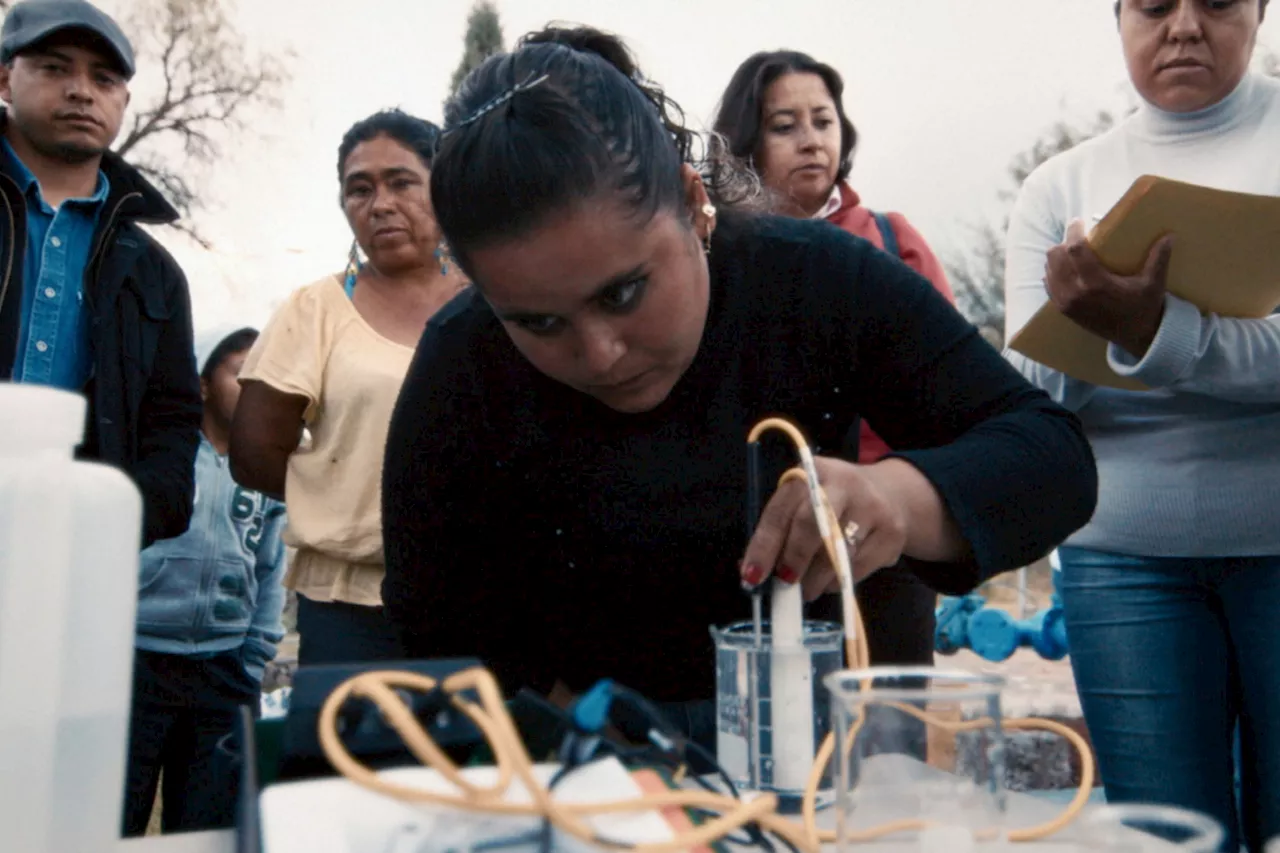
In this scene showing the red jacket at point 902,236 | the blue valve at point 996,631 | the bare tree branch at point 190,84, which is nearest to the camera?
the red jacket at point 902,236

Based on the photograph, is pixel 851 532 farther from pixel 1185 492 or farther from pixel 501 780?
pixel 1185 492

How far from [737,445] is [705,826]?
1.92 feet

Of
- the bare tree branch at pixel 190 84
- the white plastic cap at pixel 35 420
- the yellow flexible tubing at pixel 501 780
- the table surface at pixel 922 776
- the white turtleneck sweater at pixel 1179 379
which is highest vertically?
the bare tree branch at pixel 190 84

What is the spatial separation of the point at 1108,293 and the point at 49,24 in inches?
62.9

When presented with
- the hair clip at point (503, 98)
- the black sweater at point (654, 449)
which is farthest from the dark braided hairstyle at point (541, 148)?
the black sweater at point (654, 449)

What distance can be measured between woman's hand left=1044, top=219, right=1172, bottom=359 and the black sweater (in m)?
0.24

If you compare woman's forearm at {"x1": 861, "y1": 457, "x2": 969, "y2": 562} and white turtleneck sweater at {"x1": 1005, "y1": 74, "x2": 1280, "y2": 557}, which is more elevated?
white turtleneck sweater at {"x1": 1005, "y1": 74, "x2": 1280, "y2": 557}

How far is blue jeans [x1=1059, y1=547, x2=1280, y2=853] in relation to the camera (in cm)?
114

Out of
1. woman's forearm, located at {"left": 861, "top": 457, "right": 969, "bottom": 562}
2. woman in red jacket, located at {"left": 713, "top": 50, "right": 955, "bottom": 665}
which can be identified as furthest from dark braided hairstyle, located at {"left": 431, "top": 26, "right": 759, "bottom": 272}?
woman in red jacket, located at {"left": 713, "top": 50, "right": 955, "bottom": 665}

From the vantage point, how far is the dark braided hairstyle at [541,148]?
876mm

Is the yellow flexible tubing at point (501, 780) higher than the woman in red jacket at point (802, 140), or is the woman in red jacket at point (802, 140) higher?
the woman in red jacket at point (802, 140)

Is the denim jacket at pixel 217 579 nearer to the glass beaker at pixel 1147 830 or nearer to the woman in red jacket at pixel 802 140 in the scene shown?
the woman in red jacket at pixel 802 140

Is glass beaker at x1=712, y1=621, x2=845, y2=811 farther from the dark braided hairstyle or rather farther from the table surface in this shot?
the dark braided hairstyle

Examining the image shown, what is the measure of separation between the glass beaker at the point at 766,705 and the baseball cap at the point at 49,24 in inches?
63.2
